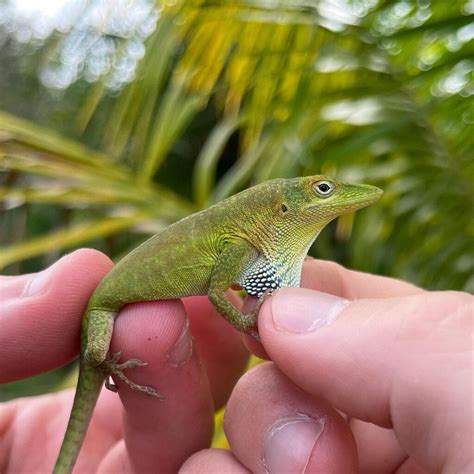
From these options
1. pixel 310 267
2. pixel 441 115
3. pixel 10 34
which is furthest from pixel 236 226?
pixel 10 34

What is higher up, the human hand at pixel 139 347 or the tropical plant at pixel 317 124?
the tropical plant at pixel 317 124

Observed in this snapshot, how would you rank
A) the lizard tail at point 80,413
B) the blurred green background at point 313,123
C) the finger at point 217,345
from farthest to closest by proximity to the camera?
the blurred green background at point 313,123 < the finger at point 217,345 < the lizard tail at point 80,413

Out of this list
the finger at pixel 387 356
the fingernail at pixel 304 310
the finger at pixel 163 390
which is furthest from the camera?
the finger at pixel 163 390

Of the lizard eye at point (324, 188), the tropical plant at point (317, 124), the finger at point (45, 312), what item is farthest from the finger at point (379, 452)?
the tropical plant at point (317, 124)

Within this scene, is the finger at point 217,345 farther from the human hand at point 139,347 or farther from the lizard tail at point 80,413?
the lizard tail at point 80,413

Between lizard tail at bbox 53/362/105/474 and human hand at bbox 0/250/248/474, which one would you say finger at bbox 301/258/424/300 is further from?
lizard tail at bbox 53/362/105/474

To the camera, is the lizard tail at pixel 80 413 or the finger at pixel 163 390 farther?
the lizard tail at pixel 80 413
